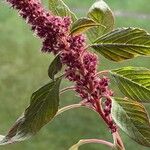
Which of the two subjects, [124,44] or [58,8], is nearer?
[124,44]

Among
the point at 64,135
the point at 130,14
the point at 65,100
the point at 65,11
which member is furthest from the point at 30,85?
the point at 65,11

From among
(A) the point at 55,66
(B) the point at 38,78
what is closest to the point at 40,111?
(A) the point at 55,66

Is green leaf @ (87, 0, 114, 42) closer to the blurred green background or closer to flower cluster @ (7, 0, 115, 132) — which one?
flower cluster @ (7, 0, 115, 132)

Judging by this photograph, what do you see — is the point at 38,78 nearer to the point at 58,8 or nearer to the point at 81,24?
the point at 58,8

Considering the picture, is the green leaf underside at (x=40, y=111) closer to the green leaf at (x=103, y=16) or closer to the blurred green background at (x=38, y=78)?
the green leaf at (x=103, y=16)

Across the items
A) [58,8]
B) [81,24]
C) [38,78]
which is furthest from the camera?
[38,78]

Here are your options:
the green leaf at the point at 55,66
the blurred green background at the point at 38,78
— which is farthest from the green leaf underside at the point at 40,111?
the blurred green background at the point at 38,78

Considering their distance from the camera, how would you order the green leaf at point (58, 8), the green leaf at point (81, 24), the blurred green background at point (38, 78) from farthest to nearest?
the blurred green background at point (38, 78)
the green leaf at point (58, 8)
the green leaf at point (81, 24)

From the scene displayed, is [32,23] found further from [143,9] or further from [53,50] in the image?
[143,9]
